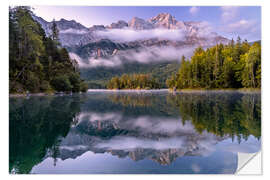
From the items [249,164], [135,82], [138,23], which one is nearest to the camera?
[249,164]

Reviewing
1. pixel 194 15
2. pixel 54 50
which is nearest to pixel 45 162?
pixel 194 15

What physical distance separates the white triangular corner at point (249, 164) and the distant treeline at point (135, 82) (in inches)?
2550

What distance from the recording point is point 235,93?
1662cm

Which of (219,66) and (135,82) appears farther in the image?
(135,82)

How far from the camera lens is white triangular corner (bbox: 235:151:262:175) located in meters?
3.84

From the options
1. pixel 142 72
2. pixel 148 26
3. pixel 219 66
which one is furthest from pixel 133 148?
pixel 142 72

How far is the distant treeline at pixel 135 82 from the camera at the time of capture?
246 feet

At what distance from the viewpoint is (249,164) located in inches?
162

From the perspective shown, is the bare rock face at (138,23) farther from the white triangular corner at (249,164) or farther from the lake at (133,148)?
the white triangular corner at (249,164)

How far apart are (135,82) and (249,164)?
2996 inches

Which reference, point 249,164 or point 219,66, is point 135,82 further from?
point 249,164

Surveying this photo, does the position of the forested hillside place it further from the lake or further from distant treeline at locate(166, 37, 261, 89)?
the lake

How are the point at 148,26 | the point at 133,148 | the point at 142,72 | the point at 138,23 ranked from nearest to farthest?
1. the point at 133,148
2. the point at 138,23
3. the point at 148,26
4. the point at 142,72

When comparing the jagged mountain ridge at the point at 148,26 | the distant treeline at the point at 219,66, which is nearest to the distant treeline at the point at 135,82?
the distant treeline at the point at 219,66
